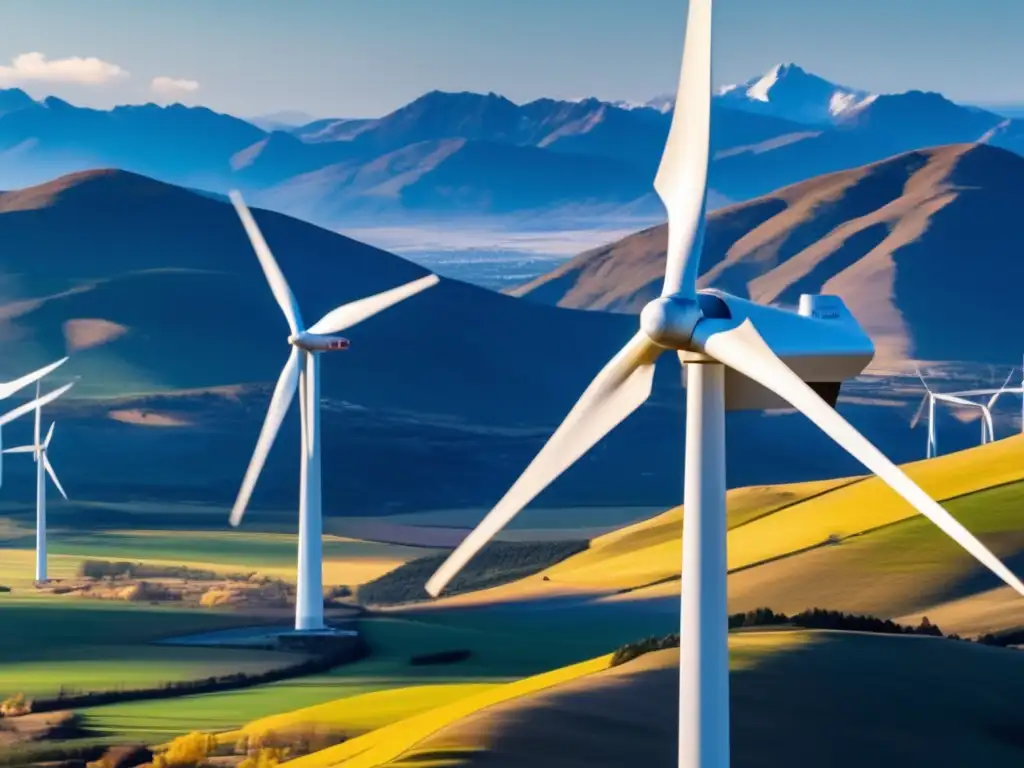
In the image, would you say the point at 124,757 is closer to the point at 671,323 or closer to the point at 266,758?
the point at 266,758

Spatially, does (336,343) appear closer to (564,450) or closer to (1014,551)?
(1014,551)

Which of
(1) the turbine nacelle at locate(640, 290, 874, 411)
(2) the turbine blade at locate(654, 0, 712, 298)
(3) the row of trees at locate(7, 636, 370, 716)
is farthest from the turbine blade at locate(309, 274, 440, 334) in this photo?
(1) the turbine nacelle at locate(640, 290, 874, 411)

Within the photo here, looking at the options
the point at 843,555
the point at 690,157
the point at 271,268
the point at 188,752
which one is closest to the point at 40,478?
the point at 271,268

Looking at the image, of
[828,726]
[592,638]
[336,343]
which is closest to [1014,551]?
[592,638]

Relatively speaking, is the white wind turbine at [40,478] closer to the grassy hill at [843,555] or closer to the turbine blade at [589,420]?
the grassy hill at [843,555]

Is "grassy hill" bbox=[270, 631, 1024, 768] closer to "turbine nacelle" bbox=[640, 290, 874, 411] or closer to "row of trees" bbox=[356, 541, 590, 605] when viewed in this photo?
"turbine nacelle" bbox=[640, 290, 874, 411]

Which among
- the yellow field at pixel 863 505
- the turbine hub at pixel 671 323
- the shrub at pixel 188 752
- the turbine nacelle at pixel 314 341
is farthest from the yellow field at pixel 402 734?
the yellow field at pixel 863 505
